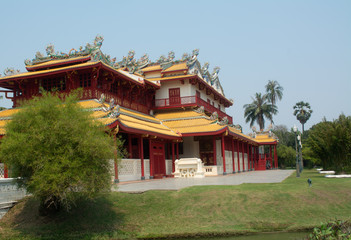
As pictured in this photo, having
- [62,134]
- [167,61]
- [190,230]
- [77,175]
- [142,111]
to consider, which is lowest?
[190,230]

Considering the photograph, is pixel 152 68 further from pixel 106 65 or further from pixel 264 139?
pixel 264 139

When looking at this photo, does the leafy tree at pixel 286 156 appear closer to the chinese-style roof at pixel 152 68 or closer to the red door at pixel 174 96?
the red door at pixel 174 96

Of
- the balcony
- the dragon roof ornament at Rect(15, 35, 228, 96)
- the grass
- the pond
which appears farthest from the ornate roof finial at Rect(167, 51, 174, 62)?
the pond

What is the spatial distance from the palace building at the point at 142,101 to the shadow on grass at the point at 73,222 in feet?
15.4

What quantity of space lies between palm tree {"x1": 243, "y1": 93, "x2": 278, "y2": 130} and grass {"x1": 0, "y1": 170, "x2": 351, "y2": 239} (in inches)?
2213

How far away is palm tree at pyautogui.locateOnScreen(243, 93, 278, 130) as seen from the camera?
232 feet

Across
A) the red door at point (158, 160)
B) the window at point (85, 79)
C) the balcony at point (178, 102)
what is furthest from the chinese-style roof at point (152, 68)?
the window at point (85, 79)

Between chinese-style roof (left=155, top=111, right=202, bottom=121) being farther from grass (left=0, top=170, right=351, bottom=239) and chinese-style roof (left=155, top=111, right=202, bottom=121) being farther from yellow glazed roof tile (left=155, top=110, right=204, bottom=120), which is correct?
grass (left=0, top=170, right=351, bottom=239)

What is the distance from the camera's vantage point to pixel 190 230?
12312mm

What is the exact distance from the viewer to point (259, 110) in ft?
232

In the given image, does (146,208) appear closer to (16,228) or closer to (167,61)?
(16,228)

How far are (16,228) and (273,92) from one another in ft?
218

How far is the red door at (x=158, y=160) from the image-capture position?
2673 centimetres

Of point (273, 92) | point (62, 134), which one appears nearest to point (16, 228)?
point (62, 134)
